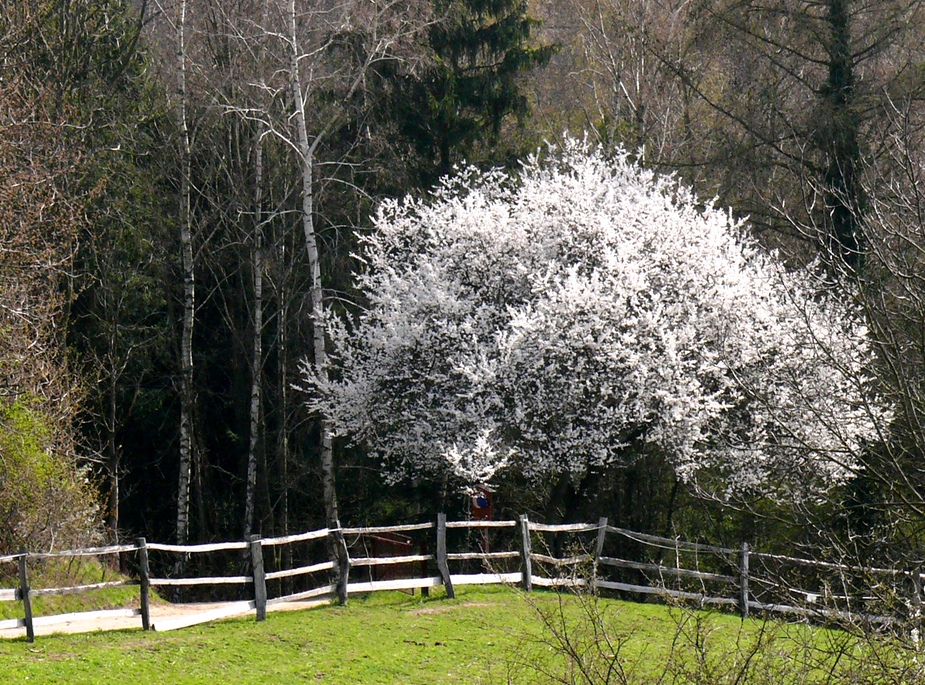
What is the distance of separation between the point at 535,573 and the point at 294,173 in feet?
44.5

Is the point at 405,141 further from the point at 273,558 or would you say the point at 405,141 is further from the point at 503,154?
the point at 273,558

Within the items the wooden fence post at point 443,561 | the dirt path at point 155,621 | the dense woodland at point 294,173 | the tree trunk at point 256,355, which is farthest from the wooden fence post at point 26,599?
the tree trunk at point 256,355

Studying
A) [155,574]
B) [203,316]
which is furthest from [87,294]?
[155,574]

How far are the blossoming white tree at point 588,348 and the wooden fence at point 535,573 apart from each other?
1307mm

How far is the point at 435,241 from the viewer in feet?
61.4

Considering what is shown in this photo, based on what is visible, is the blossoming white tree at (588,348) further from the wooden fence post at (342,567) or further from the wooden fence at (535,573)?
the wooden fence post at (342,567)

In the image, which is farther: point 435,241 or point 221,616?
point 435,241

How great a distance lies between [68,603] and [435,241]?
26.0 feet

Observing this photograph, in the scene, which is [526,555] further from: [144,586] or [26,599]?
[26,599]

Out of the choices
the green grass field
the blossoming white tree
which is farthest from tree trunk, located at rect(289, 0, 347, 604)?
the green grass field

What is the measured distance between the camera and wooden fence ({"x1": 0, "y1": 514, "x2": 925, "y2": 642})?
779 centimetres

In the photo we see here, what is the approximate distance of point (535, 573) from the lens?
16.6 m

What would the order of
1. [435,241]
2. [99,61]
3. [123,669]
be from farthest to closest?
[99,61] → [435,241] → [123,669]

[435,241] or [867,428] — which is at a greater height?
[435,241]
